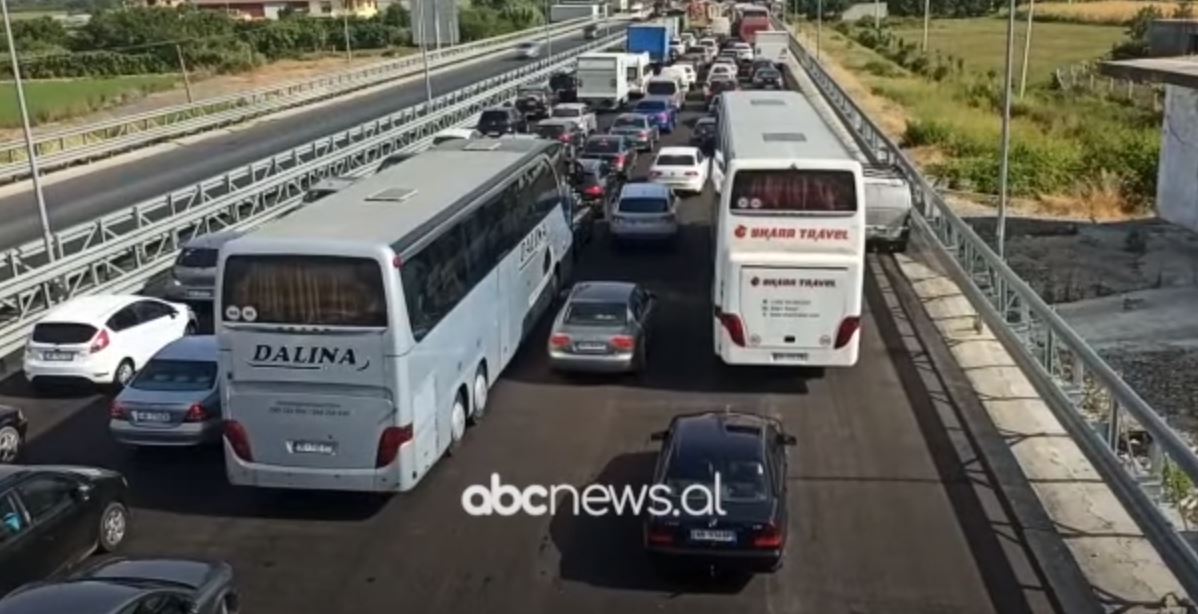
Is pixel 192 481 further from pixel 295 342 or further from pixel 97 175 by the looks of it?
pixel 97 175

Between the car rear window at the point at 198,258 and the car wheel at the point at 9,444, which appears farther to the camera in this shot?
the car rear window at the point at 198,258

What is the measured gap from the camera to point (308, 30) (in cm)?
11406

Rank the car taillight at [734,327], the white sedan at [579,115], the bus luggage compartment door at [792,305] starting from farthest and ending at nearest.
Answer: the white sedan at [579,115]
the car taillight at [734,327]
the bus luggage compartment door at [792,305]

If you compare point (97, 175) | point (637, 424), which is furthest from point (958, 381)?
point (97, 175)

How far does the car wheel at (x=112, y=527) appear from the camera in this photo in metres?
12.7

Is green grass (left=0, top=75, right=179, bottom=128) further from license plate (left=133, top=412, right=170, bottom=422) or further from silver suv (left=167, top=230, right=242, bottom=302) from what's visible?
license plate (left=133, top=412, right=170, bottom=422)

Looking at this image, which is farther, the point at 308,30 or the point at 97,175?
the point at 308,30

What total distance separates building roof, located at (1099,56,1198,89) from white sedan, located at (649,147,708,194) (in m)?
10.7

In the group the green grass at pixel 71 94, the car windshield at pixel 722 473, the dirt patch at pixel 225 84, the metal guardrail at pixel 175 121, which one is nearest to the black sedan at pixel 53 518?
the car windshield at pixel 722 473

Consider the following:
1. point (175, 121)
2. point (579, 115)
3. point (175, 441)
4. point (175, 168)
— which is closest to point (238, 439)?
point (175, 441)

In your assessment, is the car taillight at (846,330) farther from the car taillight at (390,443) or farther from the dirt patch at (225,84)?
the dirt patch at (225,84)

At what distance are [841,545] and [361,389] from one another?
5296 mm

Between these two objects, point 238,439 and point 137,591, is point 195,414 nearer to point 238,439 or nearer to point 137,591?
point 238,439

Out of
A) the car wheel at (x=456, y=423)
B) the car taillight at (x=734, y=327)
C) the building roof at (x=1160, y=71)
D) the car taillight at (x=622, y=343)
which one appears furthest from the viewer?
the building roof at (x=1160, y=71)
